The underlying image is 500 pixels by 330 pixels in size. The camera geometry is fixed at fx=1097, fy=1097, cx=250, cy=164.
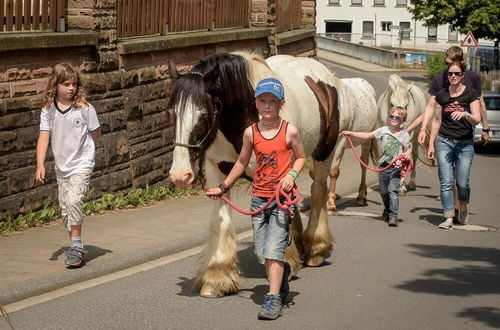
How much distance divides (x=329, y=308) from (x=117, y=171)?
629 cm

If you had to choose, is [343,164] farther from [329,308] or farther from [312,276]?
[329,308]

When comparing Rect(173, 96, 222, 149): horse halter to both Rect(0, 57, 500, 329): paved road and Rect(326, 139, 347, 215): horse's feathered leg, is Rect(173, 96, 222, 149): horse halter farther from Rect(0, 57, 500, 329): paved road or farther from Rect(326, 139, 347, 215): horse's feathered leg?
Rect(326, 139, 347, 215): horse's feathered leg

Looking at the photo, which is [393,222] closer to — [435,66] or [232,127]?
[232,127]

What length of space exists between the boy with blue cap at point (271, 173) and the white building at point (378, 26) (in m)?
95.8

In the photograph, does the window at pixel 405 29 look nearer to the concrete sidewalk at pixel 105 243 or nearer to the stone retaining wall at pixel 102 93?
the stone retaining wall at pixel 102 93

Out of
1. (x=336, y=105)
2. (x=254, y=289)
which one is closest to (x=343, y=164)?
(x=336, y=105)

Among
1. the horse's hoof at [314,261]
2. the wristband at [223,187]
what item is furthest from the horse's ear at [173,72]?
the horse's hoof at [314,261]

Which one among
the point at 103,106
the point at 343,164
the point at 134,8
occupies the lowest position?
the point at 343,164

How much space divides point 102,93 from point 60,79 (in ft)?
14.1

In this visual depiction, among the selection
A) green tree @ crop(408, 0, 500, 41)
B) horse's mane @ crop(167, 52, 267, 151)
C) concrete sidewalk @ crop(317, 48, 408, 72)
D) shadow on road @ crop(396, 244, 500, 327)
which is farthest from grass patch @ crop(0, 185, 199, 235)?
concrete sidewalk @ crop(317, 48, 408, 72)

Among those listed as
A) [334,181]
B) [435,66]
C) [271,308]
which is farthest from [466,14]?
[271,308]

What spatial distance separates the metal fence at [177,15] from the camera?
15.6 metres

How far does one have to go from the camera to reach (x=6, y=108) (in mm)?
12188

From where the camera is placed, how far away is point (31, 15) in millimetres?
13344
